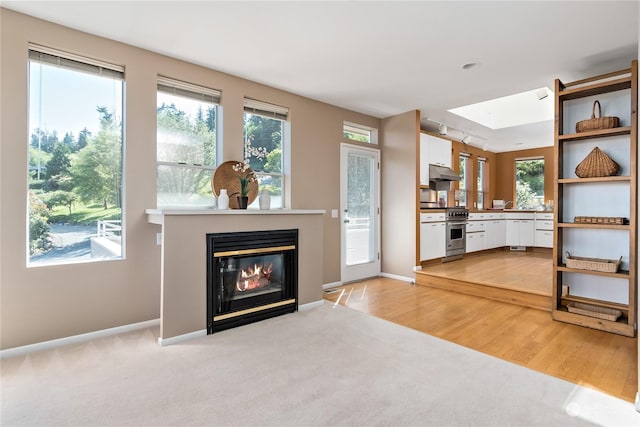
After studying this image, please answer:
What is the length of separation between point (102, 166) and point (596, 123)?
4.58 meters

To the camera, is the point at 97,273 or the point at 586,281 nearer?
the point at 97,273

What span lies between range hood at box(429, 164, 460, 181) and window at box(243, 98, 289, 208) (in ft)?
9.17

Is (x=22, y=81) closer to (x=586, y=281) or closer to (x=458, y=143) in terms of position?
(x=586, y=281)

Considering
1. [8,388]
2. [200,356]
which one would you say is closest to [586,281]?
[200,356]

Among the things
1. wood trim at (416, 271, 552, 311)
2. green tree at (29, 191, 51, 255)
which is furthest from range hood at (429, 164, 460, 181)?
green tree at (29, 191, 51, 255)

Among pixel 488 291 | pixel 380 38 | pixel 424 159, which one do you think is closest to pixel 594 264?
pixel 488 291

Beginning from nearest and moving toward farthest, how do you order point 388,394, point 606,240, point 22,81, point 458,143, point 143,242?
1. point 388,394
2. point 22,81
3. point 143,242
4. point 606,240
5. point 458,143

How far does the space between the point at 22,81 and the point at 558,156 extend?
4791 mm

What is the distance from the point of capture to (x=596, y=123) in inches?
123

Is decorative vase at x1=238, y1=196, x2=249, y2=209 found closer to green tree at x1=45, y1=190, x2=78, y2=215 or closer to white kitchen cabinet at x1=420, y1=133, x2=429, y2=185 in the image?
green tree at x1=45, y1=190, x2=78, y2=215

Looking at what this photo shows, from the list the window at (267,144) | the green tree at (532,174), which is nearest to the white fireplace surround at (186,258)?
the window at (267,144)

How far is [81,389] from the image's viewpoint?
6.66 ft

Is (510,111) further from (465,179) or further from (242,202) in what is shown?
(242,202)

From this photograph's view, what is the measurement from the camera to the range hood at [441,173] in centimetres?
564
